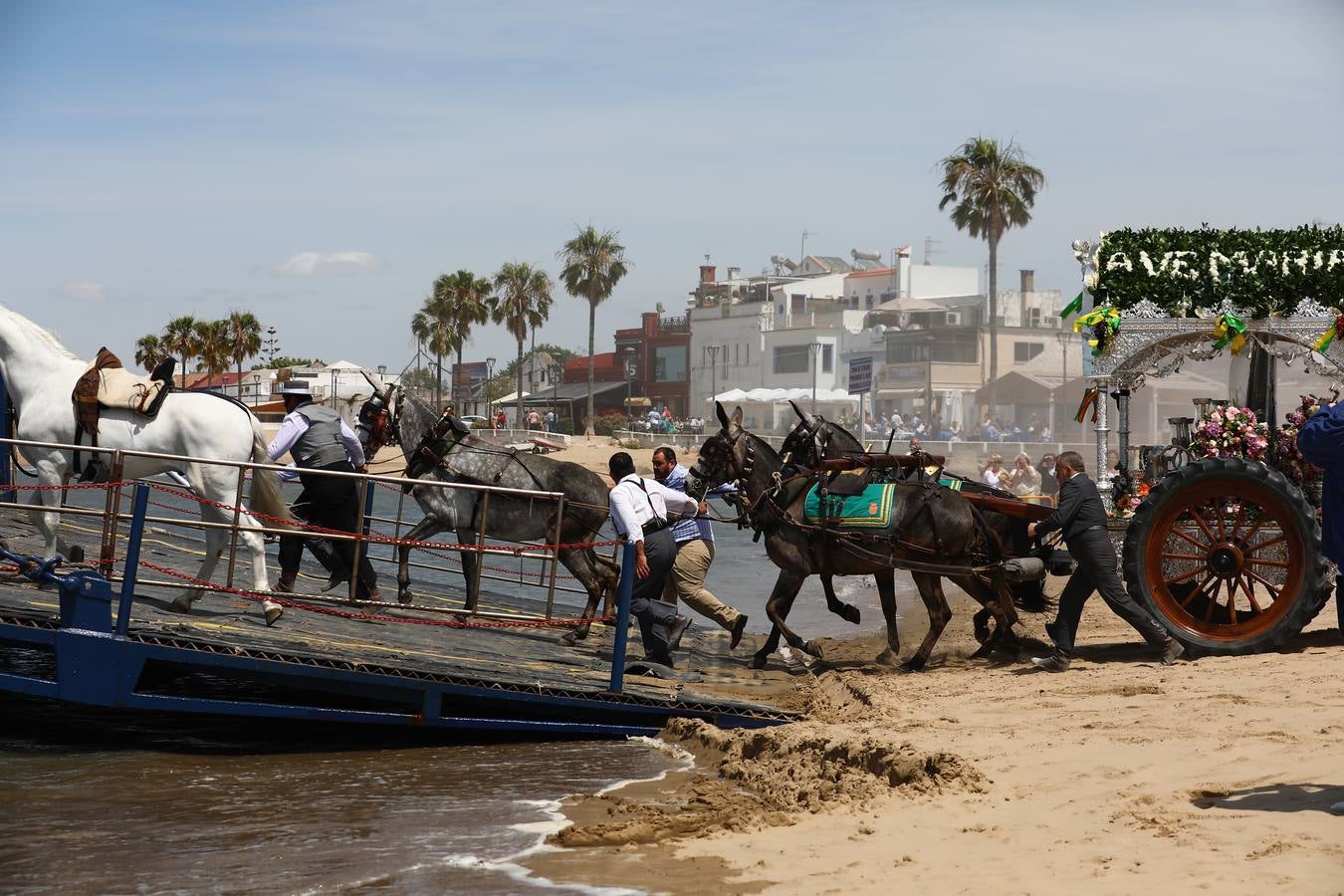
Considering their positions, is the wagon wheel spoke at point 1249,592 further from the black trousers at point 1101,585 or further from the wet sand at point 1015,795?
the black trousers at point 1101,585

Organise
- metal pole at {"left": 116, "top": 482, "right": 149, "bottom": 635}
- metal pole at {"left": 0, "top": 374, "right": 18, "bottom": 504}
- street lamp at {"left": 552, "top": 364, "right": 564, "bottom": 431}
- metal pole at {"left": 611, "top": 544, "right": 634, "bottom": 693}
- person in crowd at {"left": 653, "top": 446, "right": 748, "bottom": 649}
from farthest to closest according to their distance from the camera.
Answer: street lamp at {"left": 552, "top": 364, "right": 564, "bottom": 431} → person in crowd at {"left": 653, "top": 446, "right": 748, "bottom": 649} → metal pole at {"left": 0, "top": 374, "right": 18, "bottom": 504} → metal pole at {"left": 611, "top": 544, "right": 634, "bottom": 693} → metal pole at {"left": 116, "top": 482, "right": 149, "bottom": 635}

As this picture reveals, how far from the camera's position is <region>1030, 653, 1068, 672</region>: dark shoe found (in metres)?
11.4

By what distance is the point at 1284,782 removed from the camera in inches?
282

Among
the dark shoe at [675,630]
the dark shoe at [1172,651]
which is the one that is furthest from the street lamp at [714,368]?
the dark shoe at [1172,651]

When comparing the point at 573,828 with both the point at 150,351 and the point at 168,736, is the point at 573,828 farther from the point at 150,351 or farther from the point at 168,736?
the point at 150,351

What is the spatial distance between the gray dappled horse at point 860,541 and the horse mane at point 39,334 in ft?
17.4

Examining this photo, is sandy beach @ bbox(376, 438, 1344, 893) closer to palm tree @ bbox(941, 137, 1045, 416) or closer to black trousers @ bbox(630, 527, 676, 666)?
black trousers @ bbox(630, 527, 676, 666)

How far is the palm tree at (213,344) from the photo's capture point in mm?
81312

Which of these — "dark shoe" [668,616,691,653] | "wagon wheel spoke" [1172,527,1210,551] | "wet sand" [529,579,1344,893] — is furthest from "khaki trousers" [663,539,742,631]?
"wagon wheel spoke" [1172,527,1210,551]

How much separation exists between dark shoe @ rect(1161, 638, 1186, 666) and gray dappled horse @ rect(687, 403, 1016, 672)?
4.77 ft

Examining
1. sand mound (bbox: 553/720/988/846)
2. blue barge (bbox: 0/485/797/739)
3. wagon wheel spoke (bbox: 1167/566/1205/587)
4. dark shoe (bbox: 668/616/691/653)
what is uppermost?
wagon wheel spoke (bbox: 1167/566/1205/587)

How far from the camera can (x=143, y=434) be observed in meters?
11.0

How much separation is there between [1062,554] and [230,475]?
7087 mm

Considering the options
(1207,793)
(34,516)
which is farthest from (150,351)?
(1207,793)
